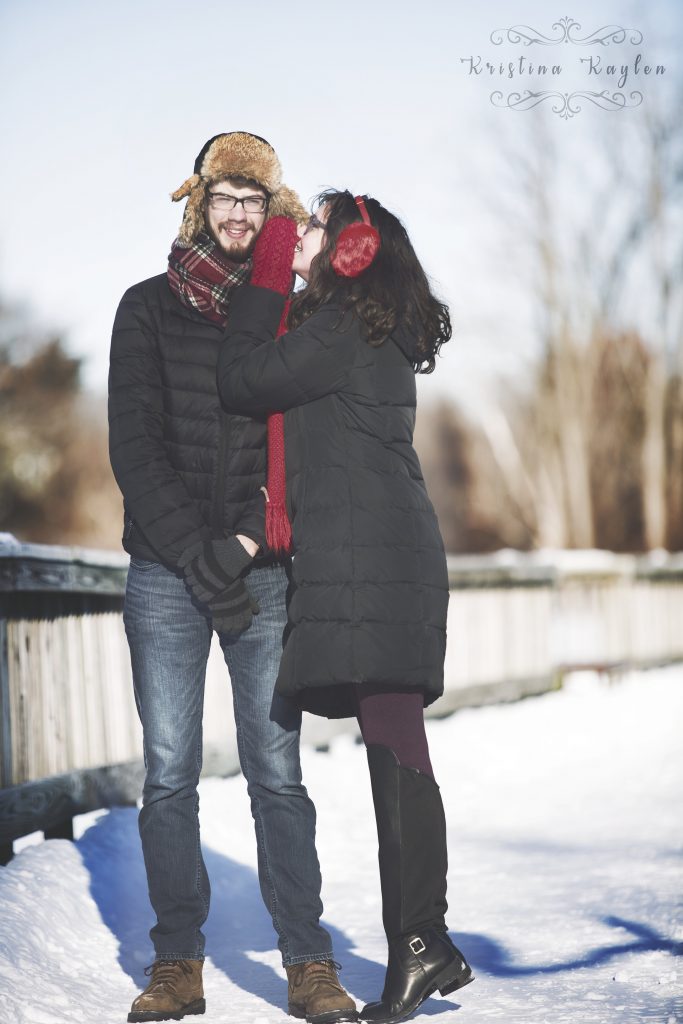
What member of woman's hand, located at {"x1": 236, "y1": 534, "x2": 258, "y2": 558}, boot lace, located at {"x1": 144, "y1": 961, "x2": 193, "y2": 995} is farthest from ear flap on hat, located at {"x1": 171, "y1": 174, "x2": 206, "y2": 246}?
boot lace, located at {"x1": 144, "y1": 961, "x2": 193, "y2": 995}

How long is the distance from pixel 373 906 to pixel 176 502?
2210 millimetres

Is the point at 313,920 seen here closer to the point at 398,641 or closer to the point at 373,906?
the point at 398,641

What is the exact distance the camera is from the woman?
10.5ft

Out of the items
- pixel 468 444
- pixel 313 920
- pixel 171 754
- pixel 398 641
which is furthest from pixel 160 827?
pixel 468 444

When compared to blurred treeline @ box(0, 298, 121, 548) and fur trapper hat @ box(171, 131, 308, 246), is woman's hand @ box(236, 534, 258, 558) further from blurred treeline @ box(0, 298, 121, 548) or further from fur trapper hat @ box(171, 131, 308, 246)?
blurred treeline @ box(0, 298, 121, 548)

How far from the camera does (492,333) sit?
29703mm

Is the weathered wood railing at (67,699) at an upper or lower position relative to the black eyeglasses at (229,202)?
lower

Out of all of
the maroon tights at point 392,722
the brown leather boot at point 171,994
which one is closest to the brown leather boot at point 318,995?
the brown leather boot at point 171,994

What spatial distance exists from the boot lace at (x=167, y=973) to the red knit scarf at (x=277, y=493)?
108cm

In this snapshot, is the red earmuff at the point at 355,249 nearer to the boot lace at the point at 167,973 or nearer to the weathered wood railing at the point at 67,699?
the boot lace at the point at 167,973

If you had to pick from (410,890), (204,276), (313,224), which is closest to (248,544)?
(204,276)

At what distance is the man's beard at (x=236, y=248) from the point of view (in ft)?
11.5

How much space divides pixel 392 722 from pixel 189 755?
0.58 metres

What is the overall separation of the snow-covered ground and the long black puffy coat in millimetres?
947
